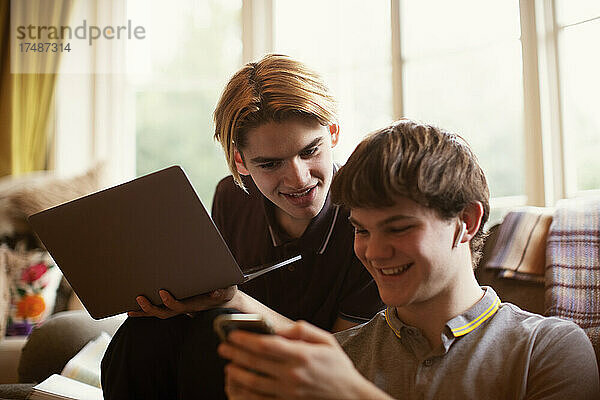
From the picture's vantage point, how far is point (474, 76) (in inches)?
106

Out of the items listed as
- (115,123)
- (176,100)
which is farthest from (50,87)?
(176,100)

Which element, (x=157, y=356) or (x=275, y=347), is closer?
(x=275, y=347)

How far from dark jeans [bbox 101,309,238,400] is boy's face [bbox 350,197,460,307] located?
1.15 ft

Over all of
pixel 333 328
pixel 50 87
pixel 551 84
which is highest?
pixel 50 87

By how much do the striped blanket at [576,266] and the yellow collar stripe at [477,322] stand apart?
1.16 ft

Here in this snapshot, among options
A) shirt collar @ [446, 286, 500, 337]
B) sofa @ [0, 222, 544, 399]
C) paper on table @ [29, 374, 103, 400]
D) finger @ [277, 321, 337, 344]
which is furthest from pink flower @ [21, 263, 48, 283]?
finger @ [277, 321, 337, 344]

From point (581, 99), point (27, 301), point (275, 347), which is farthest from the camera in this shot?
point (27, 301)

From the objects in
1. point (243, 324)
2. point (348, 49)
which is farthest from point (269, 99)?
point (348, 49)

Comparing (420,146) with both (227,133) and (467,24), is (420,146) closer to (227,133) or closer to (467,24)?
(227,133)

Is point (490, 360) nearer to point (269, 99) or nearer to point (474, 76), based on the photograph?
point (269, 99)

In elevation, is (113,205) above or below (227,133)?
below

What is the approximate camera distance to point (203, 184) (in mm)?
3602

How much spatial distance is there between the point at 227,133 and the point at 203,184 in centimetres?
209

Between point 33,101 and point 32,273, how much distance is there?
133 cm
